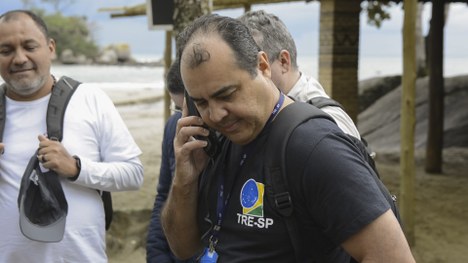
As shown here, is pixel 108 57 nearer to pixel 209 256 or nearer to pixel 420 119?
pixel 420 119

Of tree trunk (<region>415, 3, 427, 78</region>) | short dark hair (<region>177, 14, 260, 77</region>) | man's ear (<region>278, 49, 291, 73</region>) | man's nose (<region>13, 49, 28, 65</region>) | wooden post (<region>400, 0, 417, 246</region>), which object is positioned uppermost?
short dark hair (<region>177, 14, 260, 77</region>)

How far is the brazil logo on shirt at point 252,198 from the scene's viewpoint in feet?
4.94

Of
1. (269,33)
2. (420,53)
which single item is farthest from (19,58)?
(420,53)

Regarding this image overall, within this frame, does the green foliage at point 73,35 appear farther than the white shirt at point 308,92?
Yes

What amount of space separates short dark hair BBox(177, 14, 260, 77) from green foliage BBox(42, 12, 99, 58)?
95.8 m

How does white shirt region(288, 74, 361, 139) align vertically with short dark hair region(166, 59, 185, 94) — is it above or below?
above

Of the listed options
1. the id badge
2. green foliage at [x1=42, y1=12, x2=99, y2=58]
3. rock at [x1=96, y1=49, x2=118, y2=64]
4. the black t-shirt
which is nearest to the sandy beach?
the id badge

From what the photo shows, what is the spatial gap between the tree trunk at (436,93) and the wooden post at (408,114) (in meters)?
4.10

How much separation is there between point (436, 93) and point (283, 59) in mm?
9204

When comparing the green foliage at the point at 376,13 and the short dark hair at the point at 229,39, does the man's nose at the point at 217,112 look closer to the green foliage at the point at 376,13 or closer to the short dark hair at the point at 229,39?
the short dark hair at the point at 229,39

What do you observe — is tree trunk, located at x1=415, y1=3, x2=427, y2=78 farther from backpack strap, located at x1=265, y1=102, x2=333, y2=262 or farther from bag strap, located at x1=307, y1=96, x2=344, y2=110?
backpack strap, located at x1=265, y1=102, x2=333, y2=262

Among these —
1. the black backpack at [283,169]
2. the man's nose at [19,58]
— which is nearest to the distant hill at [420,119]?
the man's nose at [19,58]

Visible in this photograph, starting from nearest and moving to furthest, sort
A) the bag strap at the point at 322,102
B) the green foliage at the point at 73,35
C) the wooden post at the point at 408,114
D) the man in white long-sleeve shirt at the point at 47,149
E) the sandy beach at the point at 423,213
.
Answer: the bag strap at the point at 322,102
the man in white long-sleeve shirt at the point at 47,149
the wooden post at the point at 408,114
the sandy beach at the point at 423,213
the green foliage at the point at 73,35

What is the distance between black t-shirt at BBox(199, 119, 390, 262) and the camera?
1.38m
